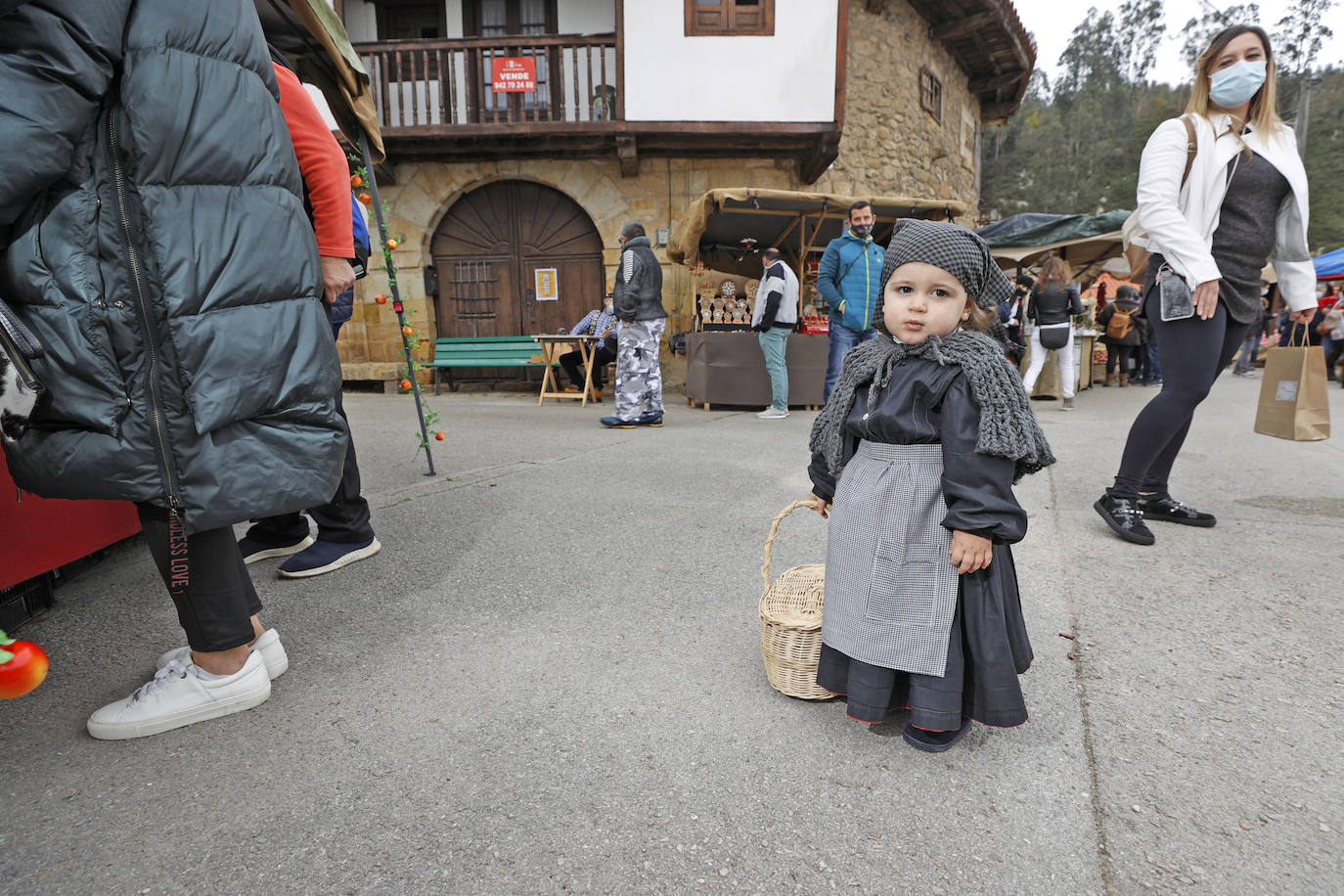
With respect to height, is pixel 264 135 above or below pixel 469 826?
above

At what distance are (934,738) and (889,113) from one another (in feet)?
38.9

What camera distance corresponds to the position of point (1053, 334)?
813 centimetres

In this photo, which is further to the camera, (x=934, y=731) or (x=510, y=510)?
(x=510, y=510)

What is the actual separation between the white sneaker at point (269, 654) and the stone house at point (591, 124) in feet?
28.8

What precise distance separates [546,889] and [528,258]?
10523 mm

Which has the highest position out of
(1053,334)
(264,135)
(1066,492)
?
(264,135)

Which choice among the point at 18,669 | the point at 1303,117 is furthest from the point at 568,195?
the point at 1303,117

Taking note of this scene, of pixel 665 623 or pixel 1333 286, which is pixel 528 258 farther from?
pixel 1333 286

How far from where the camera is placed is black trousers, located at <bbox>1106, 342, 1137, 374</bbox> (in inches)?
468

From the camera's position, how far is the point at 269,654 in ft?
5.95

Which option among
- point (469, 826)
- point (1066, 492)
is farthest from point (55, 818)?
point (1066, 492)

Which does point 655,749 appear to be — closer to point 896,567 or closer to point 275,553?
point 896,567

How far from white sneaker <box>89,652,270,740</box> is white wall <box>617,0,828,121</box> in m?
9.07

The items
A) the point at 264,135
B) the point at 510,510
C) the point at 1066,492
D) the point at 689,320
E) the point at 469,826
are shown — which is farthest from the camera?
the point at 689,320
